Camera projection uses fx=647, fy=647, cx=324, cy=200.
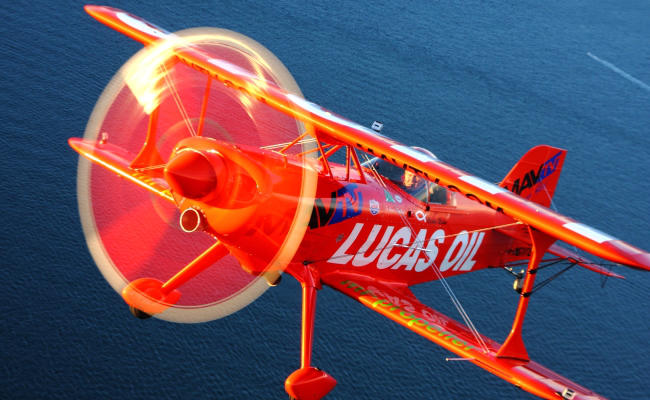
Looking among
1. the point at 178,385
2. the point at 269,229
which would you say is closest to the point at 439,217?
the point at 269,229

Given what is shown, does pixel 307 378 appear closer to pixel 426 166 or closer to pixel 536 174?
pixel 426 166

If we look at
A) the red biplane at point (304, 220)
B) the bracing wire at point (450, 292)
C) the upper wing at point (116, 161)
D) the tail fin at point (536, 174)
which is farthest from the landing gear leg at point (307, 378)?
the tail fin at point (536, 174)

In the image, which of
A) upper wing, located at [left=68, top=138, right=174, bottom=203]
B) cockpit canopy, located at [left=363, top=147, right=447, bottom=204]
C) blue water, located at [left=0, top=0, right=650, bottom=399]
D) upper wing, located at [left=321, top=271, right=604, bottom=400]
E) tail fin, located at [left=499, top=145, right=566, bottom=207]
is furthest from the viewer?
tail fin, located at [left=499, top=145, right=566, bottom=207]

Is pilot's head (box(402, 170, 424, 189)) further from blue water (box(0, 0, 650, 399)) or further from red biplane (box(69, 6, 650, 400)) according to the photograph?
blue water (box(0, 0, 650, 399))


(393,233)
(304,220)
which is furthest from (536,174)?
(304,220)


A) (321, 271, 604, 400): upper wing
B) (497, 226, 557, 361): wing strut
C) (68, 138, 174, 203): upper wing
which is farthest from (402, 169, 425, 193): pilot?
(68, 138, 174, 203): upper wing

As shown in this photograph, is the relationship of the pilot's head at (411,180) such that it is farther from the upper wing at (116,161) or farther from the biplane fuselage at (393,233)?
the upper wing at (116,161)
